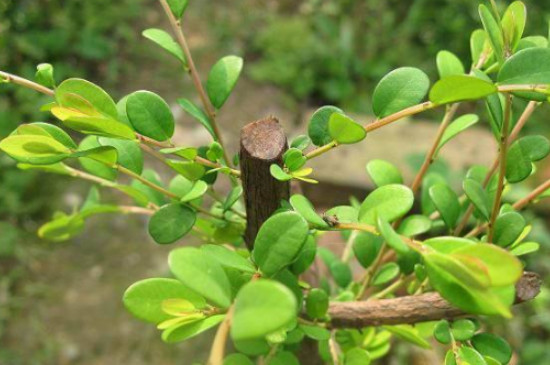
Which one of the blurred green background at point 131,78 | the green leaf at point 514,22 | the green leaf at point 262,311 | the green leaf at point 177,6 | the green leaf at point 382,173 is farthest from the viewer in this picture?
the blurred green background at point 131,78

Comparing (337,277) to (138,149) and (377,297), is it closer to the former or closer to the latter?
(377,297)

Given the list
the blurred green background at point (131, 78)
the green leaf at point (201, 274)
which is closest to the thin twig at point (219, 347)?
the green leaf at point (201, 274)

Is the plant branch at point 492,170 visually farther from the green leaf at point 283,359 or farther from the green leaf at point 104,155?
the green leaf at point 104,155

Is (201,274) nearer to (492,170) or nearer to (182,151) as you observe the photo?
(182,151)

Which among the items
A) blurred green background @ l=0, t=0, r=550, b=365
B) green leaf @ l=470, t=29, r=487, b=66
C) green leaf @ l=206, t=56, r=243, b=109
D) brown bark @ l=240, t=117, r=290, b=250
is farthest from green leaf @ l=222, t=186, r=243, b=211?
blurred green background @ l=0, t=0, r=550, b=365

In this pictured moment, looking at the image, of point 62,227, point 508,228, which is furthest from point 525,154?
point 62,227

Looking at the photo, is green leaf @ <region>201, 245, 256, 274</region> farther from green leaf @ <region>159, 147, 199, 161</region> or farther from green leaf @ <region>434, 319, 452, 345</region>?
green leaf @ <region>434, 319, 452, 345</region>
